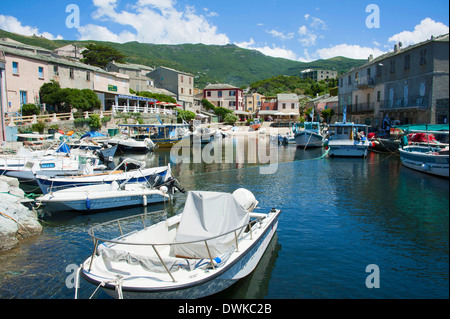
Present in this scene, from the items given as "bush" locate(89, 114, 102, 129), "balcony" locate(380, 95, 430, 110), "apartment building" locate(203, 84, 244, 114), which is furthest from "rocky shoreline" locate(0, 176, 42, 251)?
"apartment building" locate(203, 84, 244, 114)

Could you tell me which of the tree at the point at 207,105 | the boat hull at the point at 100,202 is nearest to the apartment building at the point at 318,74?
the tree at the point at 207,105

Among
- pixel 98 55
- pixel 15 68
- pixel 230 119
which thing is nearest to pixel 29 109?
pixel 15 68

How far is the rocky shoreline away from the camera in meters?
11.6

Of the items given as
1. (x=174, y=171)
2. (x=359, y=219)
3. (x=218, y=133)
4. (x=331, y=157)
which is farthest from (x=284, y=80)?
(x=359, y=219)

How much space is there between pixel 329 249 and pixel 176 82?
232ft

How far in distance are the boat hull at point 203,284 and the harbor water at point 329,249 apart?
0.51m

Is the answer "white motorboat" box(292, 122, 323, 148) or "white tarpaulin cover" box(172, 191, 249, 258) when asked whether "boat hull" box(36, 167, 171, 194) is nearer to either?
"white tarpaulin cover" box(172, 191, 249, 258)

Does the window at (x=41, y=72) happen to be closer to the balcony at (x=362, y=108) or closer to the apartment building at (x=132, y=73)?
the apartment building at (x=132, y=73)

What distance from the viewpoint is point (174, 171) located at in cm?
2859

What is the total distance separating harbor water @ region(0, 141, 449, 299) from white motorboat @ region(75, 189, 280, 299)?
1014 mm

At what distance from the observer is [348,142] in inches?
1378

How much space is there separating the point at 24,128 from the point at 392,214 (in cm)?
3492

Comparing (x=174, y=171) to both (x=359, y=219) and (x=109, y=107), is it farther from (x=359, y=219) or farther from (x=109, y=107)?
(x=109, y=107)
